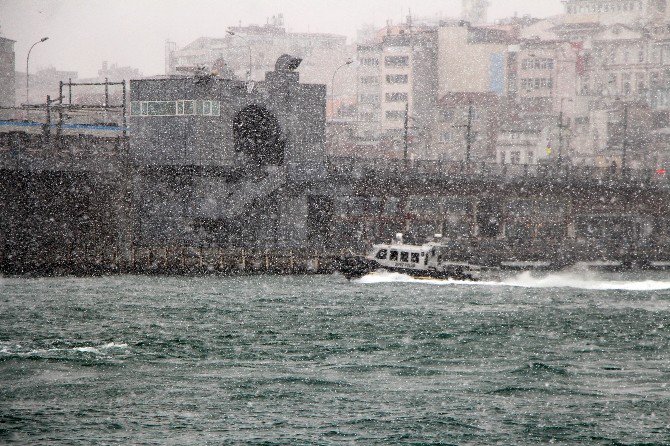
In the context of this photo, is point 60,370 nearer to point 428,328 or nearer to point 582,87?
point 428,328

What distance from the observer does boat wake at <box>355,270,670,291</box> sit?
6166 centimetres

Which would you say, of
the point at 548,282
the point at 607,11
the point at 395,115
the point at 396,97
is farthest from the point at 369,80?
the point at 548,282

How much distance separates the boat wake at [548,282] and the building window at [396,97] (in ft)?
233

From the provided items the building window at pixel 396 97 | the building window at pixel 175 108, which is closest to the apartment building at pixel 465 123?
the building window at pixel 396 97

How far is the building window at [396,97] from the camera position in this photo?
14600 cm

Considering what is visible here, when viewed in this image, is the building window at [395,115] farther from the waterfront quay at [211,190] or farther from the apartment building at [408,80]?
the waterfront quay at [211,190]

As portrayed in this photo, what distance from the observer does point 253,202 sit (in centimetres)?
7725

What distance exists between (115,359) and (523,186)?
5600cm

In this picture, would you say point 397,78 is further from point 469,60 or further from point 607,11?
point 607,11

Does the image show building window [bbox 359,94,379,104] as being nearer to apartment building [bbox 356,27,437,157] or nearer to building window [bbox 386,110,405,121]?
apartment building [bbox 356,27,437,157]

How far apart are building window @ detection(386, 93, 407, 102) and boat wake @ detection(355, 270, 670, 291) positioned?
71.0 metres

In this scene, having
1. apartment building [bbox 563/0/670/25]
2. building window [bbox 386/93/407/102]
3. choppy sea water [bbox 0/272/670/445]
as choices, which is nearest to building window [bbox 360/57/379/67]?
building window [bbox 386/93/407/102]

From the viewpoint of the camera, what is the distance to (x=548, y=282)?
6931 cm

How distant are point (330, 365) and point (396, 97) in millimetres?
112742
